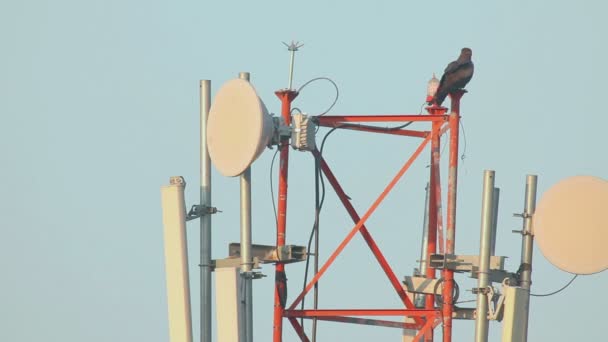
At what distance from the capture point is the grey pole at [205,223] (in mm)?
44438

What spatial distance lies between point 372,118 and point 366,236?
221 cm

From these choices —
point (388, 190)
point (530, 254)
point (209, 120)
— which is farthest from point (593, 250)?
point (209, 120)

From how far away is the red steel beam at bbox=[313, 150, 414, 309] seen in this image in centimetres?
4637

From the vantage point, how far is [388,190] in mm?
46250

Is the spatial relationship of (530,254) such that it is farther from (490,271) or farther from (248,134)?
(248,134)

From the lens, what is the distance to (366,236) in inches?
1826

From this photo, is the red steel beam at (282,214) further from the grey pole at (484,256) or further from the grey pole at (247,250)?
the grey pole at (484,256)

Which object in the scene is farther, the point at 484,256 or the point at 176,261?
the point at 484,256

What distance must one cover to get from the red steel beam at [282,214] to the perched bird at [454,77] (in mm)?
2684

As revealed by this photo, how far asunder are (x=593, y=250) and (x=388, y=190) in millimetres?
4331

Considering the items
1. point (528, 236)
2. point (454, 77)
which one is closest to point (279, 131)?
point (454, 77)

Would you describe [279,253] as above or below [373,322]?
above


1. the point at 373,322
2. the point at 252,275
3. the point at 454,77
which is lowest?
the point at 373,322

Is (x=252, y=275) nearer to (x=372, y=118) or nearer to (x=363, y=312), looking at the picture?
(x=363, y=312)
